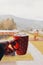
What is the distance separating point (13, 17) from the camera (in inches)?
41.5

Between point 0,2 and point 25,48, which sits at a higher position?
point 0,2

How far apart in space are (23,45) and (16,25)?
0.57 ft

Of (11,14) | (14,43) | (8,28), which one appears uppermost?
A: (11,14)

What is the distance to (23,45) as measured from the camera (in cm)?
104

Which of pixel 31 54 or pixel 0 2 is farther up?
pixel 0 2

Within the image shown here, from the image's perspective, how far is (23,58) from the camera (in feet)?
3.30

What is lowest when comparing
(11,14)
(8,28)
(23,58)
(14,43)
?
(23,58)

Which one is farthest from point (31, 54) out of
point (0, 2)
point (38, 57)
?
point (0, 2)

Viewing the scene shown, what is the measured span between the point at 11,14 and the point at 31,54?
366 millimetres

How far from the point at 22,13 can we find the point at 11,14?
9 centimetres

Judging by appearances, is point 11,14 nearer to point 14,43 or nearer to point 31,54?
point 14,43

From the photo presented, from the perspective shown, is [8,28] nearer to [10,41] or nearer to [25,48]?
[10,41]

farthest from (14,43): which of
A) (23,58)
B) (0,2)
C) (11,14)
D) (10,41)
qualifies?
(0,2)

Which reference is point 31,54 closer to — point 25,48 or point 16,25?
point 25,48
